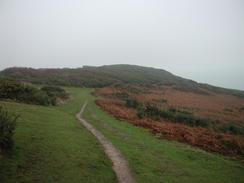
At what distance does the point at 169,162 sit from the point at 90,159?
4.97 metres

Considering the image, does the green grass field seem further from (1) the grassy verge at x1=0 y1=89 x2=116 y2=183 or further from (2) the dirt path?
(2) the dirt path

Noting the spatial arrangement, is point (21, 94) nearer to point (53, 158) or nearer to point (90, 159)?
point (53, 158)

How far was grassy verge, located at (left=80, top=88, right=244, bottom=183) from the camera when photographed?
12173mm

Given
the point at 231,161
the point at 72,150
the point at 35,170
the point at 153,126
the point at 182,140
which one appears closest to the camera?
the point at 35,170

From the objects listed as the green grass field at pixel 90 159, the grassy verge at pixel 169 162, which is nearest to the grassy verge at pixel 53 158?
the green grass field at pixel 90 159

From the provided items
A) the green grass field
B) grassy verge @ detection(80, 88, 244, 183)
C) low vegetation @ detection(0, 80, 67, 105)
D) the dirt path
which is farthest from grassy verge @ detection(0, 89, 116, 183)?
low vegetation @ detection(0, 80, 67, 105)

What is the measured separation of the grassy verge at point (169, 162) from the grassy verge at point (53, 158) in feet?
6.14

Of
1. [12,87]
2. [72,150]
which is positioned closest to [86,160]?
[72,150]

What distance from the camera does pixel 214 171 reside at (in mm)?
13734

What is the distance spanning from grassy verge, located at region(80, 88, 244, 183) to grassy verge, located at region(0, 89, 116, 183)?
6.14 feet

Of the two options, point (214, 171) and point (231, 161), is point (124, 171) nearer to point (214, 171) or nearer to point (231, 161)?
point (214, 171)

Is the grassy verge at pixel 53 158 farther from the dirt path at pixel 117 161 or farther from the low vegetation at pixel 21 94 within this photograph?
the low vegetation at pixel 21 94

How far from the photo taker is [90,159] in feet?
41.4

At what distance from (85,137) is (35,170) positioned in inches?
266
